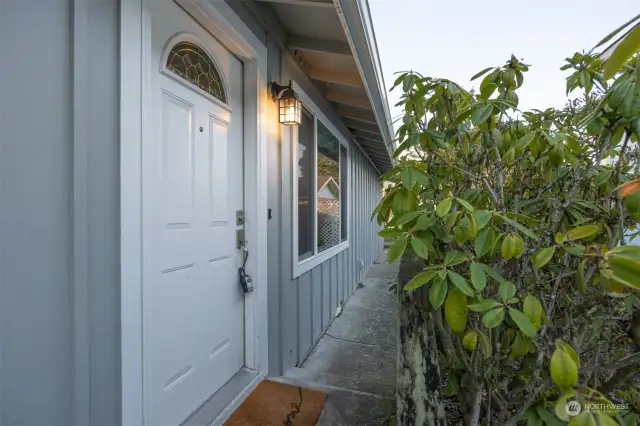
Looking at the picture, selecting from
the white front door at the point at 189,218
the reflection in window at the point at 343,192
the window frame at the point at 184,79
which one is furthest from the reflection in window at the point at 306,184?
the reflection in window at the point at 343,192

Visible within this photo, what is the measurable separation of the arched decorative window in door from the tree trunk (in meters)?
1.67

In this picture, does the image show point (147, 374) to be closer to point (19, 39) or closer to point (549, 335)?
point (19, 39)

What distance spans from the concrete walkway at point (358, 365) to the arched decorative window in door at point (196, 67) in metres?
2.14

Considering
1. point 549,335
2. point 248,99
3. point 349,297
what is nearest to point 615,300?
point 549,335

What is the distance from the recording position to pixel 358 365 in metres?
3.32

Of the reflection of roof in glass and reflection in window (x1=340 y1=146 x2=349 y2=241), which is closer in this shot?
the reflection of roof in glass

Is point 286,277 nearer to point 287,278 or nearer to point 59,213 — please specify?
point 287,278

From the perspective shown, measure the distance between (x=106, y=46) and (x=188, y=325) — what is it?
58.0 inches

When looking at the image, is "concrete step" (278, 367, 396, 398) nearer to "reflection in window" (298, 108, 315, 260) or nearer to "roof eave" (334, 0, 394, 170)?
"reflection in window" (298, 108, 315, 260)

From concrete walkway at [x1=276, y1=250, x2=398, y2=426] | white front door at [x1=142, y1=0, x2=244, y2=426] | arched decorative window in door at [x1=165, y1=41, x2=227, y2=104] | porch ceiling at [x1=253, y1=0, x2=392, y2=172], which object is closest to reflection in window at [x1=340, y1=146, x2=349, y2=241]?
porch ceiling at [x1=253, y1=0, x2=392, y2=172]

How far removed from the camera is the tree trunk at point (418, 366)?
1.38 m

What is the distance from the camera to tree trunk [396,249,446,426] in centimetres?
138

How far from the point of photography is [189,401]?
180 centimetres

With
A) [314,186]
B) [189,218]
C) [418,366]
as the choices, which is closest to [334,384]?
[418,366]
